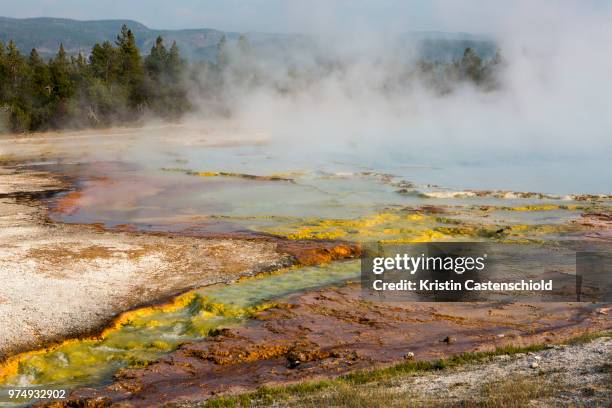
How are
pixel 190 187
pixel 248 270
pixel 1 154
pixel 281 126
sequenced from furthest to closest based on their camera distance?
pixel 281 126, pixel 1 154, pixel 190 187, pixel 248 270

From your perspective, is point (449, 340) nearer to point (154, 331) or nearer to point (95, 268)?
point (154, 331)

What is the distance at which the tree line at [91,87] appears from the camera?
31859 millimetres

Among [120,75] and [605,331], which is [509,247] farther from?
[120,75]

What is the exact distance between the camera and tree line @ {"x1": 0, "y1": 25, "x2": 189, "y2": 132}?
3186 centimetres

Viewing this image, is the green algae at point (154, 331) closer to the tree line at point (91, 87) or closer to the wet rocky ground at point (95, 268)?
the wet rocky ground at point (95, 268)

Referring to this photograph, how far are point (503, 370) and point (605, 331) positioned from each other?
1.65m

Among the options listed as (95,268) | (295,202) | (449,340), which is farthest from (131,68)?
(449,340)

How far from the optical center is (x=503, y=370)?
5.15 metres

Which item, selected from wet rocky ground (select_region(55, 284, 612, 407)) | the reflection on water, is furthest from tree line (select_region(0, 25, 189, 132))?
wet rocky ground (select_region(55, 284, 612, 407))

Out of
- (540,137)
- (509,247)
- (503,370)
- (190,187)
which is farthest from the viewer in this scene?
(540,137)

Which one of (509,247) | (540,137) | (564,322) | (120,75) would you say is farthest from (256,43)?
(564,322)

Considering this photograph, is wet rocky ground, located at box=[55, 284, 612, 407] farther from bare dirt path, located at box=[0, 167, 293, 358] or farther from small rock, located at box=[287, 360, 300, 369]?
bare dirt path, located at box=[0, 167, 293, 358]

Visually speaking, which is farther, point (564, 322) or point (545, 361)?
point (564, 322)

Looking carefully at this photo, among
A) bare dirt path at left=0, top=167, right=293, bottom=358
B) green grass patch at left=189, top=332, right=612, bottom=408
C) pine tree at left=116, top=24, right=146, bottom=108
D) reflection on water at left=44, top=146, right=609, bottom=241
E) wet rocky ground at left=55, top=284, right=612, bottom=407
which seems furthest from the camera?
pine tree at left=116, top=24, right=146, bottom=108
